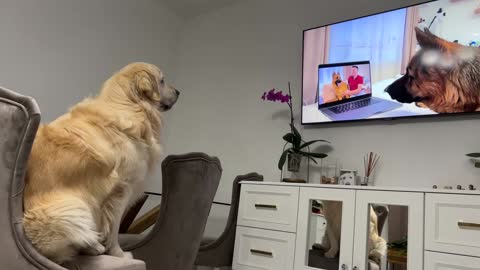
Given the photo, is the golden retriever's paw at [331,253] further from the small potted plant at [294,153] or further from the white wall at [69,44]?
the white wall at [69,44]

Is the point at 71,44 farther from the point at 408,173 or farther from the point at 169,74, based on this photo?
the point at 408,173

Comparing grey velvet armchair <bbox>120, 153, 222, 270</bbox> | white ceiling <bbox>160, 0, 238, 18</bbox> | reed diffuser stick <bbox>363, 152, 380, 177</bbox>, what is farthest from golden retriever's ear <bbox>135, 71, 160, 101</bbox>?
white ceiling <bbox>160, 0, 238, 18</bbox>

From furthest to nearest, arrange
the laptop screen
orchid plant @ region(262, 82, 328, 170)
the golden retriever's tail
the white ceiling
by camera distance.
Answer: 1. the white ceiling
2. orchid plant @ region(262, 82, 328, 170)
3. the laptop screen
4. the golden retriever's tail

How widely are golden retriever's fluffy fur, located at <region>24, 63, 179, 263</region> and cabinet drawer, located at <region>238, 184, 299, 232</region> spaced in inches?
36.7

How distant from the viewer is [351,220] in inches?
A: 78.6

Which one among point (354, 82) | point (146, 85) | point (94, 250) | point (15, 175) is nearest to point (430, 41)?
point (354, 82)

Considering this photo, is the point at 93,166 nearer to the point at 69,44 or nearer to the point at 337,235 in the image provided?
the point at 337,235

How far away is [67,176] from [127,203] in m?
0.32

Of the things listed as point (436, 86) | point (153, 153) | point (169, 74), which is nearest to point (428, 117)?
point (436, 86)

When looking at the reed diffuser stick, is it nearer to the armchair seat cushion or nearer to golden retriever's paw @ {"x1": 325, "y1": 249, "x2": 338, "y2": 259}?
golden retriever's paw @ {"x1": 325, "y1": 249, "x2": 338, "y2": 259}

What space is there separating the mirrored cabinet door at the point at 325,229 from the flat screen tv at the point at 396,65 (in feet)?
2.37

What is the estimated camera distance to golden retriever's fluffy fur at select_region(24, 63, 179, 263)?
3.42ft

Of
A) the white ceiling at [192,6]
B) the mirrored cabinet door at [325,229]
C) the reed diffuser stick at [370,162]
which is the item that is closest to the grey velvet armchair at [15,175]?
the mirrored cabinet door at [325,229]

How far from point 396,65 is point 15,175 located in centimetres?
224
